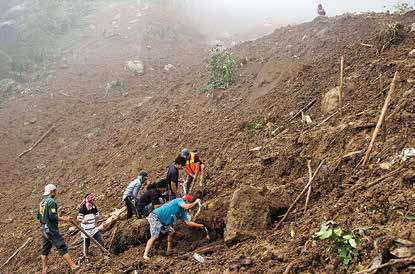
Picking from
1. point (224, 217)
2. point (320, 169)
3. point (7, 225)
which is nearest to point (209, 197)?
point (224, 217)

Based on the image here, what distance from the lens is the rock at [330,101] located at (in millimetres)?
6090

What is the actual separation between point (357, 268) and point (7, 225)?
8.41 metres

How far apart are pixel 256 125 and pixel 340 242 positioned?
15.4 ft

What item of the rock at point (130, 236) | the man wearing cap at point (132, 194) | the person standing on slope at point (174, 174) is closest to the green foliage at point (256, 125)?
the person standing on slope at point (174, 174)

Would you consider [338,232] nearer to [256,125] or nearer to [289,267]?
[289,267]

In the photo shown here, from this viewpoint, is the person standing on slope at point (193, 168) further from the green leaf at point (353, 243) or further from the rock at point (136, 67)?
the rock at point (136, 67)

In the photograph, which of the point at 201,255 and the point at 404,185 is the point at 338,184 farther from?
the point at 201,255

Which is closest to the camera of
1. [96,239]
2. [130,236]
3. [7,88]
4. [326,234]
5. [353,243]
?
[353,243]

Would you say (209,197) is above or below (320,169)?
below

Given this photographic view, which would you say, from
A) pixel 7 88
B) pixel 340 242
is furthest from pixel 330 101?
pixel 7 88

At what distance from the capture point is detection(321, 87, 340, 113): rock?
6090 millimetres

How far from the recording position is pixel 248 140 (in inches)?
279

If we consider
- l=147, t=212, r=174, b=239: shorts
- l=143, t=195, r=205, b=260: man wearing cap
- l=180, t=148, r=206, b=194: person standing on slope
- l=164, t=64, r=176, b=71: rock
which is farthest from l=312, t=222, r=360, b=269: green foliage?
l=164, t=64, r=176, b=71: rock

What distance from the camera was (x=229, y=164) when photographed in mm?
6387
